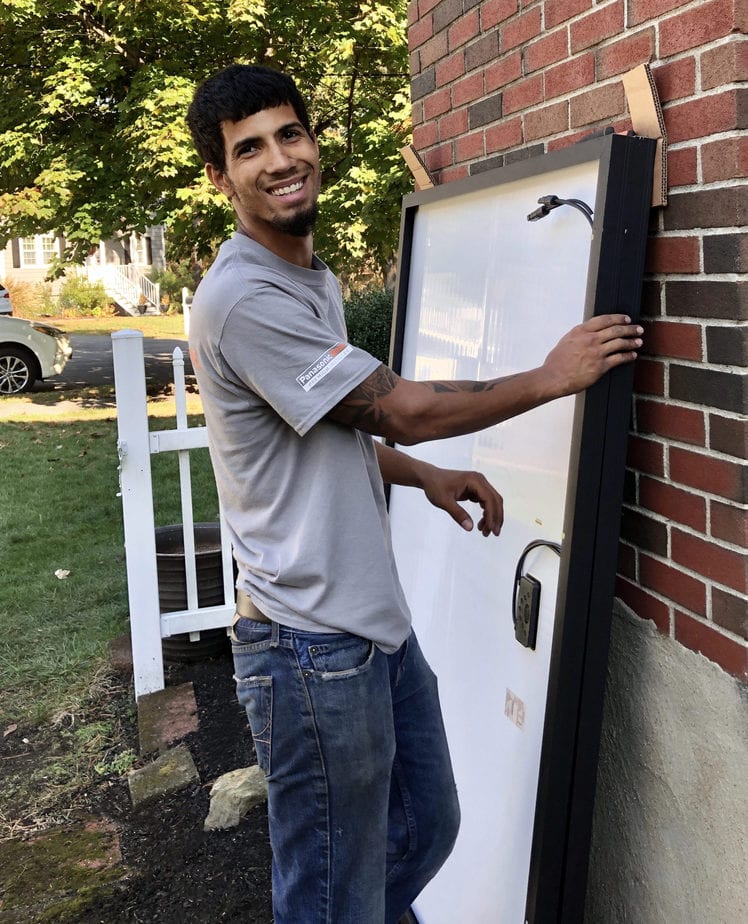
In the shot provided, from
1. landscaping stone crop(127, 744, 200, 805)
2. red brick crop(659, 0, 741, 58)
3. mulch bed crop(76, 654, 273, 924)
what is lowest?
mulch bed crop(76, 654, 273, 924)

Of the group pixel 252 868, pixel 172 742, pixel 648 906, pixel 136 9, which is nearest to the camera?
pixel 648 906

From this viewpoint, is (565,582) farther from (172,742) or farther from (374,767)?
(172,742)

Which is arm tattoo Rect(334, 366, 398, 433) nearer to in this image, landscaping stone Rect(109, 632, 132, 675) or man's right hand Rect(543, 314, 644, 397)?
man's right hand Rect(543, 314, 644, 397)

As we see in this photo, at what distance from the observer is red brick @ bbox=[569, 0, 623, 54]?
194 centimetres

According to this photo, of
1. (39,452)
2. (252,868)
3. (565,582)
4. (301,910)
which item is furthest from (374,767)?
(39,452)

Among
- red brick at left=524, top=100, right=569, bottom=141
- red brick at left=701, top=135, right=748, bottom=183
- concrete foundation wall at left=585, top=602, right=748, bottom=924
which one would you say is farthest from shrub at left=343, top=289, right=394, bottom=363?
red brick at left=701, top=135, right=748, bottom=183

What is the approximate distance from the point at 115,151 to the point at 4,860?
10.1m

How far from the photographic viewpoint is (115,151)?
1146 centimetres

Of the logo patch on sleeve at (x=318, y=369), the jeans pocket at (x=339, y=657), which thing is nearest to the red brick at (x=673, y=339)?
the logo patch on sleeve at (x=318, y=369)

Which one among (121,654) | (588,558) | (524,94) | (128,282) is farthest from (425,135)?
(128,282)

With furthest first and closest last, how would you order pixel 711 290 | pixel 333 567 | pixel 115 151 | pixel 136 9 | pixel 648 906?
1. pixel 115 151
2. pixel 136 9
3. pixel 648 906
4. pixel 333 567
5. pixel 711 290

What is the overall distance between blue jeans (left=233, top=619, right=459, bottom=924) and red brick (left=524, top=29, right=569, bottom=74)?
1498mm

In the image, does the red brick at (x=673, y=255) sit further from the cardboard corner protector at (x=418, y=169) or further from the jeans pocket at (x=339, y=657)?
the cardboard corner protector at (x=418, y=169)

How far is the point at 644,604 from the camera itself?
2035 millimetres
